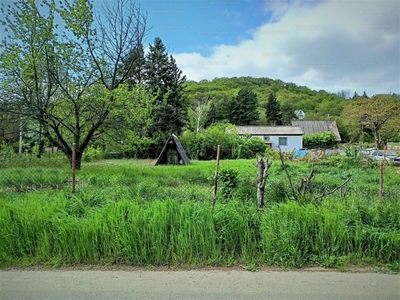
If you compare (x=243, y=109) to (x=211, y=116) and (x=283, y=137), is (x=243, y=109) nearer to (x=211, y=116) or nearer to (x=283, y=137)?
(x=211, y=116)

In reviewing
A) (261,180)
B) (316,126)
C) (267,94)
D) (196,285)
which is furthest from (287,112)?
(196,285)

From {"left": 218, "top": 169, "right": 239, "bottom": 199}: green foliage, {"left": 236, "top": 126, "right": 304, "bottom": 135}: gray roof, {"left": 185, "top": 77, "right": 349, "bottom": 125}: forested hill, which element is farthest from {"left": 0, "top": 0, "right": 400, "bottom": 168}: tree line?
{"left": 236, "top": 126, "right": 304, "bottom": 135}: gray roof

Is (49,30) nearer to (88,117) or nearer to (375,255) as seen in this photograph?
(88,117)

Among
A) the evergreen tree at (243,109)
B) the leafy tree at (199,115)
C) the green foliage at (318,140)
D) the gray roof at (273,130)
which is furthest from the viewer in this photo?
the evergreen tree at (243,109)

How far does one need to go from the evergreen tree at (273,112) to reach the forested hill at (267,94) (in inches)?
33.6

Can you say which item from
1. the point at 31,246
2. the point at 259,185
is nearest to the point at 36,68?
the point at 31,246

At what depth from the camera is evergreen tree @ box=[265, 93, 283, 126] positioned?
53703 millimetres

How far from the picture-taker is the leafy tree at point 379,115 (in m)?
30.0

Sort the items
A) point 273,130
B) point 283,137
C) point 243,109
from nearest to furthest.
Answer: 1. point 283,137
2. point 273,130
3. point 243,109

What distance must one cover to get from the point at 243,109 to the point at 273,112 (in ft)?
26.7

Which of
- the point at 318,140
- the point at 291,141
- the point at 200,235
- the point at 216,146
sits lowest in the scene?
the point at 200,235

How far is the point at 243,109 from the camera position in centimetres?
4959

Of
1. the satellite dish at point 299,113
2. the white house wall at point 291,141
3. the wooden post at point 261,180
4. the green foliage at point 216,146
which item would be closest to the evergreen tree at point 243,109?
the white house wall at point 291,141

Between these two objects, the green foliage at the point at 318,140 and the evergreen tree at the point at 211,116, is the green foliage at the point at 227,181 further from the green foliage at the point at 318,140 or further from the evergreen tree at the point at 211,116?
the evergreen tree at the point at 211,116
